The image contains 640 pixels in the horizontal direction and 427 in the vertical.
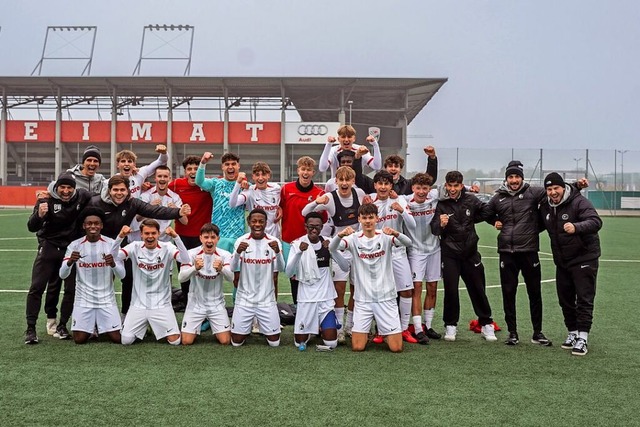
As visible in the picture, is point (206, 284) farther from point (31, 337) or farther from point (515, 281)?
point (515, 281)

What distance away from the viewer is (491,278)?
10.8 m

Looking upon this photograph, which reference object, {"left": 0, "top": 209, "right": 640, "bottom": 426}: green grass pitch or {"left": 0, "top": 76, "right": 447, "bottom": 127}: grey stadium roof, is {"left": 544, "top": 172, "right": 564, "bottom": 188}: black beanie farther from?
{"left": 0, "top": 76, "right": 447, "bottom": 127}: grey stadium roof

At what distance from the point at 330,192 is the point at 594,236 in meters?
2.73

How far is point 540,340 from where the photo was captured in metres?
6.28

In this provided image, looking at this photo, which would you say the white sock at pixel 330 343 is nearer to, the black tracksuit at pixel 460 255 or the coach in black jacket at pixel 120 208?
the black tracksuit at pixel 460 255

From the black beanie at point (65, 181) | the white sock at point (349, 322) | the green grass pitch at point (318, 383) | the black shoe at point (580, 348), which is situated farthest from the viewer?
the white sock at point (349, 322)

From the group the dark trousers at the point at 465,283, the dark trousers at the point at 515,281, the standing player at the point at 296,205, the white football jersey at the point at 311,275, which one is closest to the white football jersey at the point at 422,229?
the dark trousers at the point at 465,283

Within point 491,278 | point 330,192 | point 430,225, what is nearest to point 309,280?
point 330,192

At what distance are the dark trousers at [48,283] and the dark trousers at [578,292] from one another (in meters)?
5.06

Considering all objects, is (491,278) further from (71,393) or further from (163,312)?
(71,393)

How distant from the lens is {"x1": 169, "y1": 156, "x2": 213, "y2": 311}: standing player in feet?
24.7

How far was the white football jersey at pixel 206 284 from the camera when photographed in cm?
644

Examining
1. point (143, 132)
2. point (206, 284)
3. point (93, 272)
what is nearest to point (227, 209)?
point (206, 284)

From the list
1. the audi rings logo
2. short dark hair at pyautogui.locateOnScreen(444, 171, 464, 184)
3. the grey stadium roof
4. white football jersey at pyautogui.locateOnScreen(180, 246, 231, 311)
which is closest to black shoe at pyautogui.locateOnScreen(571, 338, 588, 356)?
short dark hair at pyautogui.locateOnScreen(444, 171, 464, 184)
